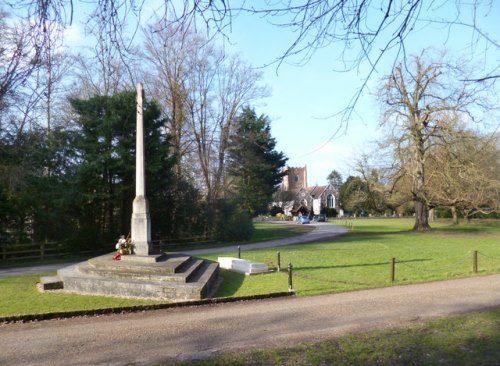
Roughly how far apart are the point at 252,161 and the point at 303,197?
204 ft

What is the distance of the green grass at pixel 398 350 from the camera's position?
504cm

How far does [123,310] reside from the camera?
10.1 meters

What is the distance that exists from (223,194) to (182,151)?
5520 mm

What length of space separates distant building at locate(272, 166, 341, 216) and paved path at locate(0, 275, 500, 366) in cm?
7276

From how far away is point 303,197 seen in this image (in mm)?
101562

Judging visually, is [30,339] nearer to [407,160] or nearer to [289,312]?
[289,312]

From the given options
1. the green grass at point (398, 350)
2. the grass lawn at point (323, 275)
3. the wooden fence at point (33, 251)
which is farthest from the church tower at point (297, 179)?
the green grass at point (398, 350)

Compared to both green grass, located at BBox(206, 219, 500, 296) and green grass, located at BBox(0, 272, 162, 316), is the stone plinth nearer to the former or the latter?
green grass, located at BBox(0, 272, 162, 316)

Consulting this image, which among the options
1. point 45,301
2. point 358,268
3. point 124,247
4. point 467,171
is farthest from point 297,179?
point 45,301

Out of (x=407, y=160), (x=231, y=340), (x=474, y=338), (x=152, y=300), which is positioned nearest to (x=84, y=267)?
(x=152, y=300)

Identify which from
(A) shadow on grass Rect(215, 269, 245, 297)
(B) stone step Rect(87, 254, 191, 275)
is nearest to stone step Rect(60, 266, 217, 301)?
(A) shadow on grass Rect(215, 269, 245, 297)

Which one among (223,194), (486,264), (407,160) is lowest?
(486,264)

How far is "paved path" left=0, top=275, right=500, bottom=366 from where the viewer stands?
21.9ft

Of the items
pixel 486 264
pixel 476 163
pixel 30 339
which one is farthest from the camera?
pixel 476 163
